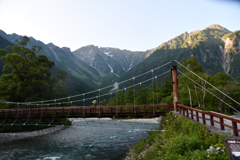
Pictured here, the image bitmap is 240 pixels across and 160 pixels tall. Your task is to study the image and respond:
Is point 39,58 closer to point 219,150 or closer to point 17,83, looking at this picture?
point 17,83

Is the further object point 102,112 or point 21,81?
point 21,81

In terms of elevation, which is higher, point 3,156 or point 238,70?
point 238,70

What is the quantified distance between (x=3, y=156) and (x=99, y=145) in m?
8.19

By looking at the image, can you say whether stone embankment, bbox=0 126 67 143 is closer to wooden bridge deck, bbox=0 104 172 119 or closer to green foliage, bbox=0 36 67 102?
wooden bridge deck, bbox=0 104 172 119

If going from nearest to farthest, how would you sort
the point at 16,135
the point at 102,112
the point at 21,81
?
1. the point at 102,112
2. the point at 16,135
3. the point at 21,81

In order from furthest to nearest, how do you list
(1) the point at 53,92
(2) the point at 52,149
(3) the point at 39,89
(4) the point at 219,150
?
1. (1) the point at 53,92
2. (3) the point at 39,89
3. (2) the point at 52,149
4. (4) the point at 219,150

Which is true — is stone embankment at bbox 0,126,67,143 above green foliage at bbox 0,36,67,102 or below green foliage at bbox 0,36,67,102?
below

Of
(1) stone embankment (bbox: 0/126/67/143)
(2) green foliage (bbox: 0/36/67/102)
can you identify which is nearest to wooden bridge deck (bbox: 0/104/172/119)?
(1) stone embankment (bbox: 0/126/67/143)

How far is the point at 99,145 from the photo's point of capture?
1694 cm

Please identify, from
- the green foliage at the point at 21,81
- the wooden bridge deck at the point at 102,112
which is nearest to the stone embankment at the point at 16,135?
the wooden bridge deck at the point at 102,112

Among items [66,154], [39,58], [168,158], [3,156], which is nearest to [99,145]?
[66,154]

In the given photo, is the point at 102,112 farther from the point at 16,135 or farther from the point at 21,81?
the point at 21,81

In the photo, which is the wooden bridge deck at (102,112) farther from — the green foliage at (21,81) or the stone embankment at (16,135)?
the green foliage at (21,81)

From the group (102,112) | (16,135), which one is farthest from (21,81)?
(102,112)
